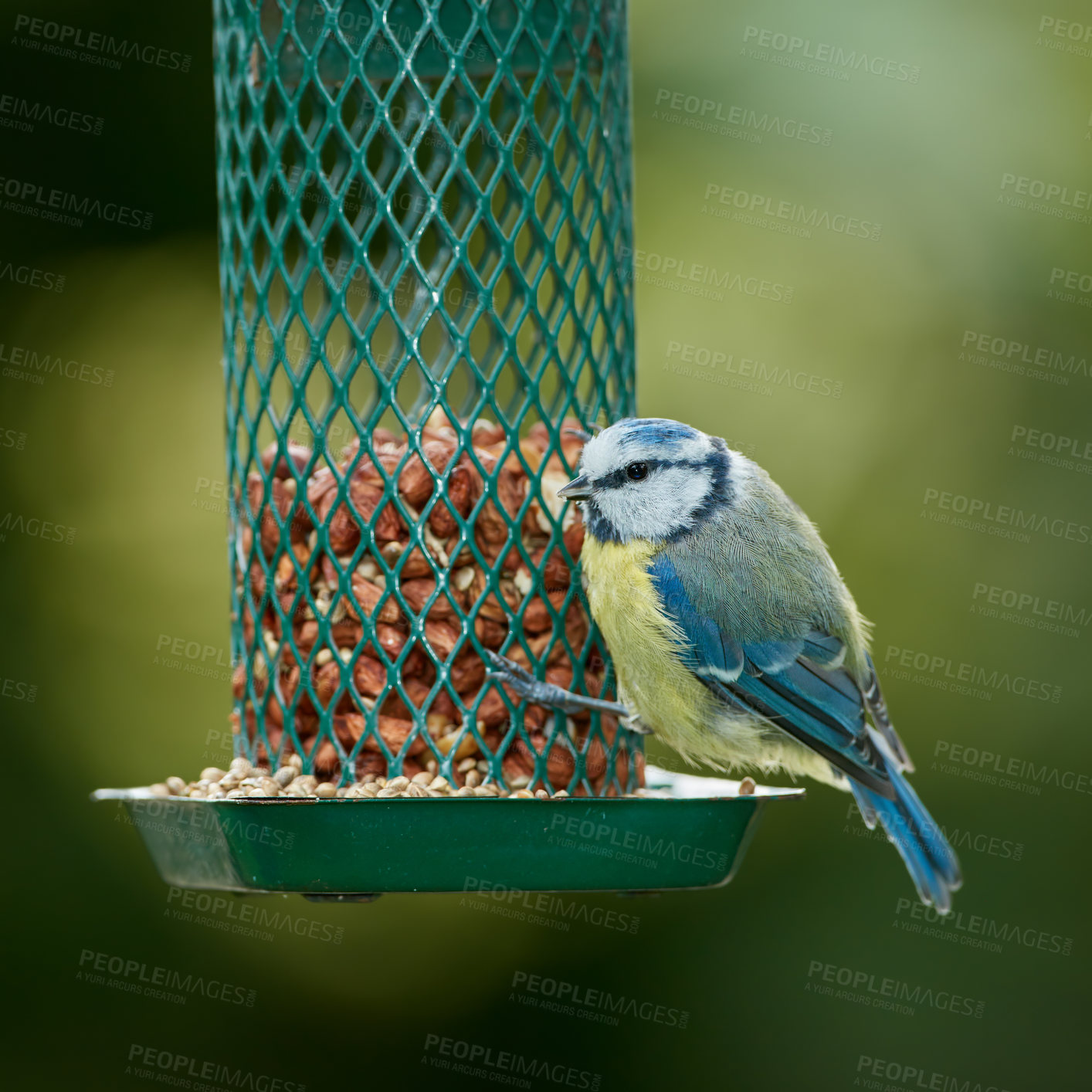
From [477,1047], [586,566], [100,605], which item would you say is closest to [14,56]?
[100,605]

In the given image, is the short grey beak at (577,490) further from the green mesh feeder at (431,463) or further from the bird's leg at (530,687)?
the bird's leg at (530,687)

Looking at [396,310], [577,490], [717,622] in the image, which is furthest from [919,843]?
[396,310]

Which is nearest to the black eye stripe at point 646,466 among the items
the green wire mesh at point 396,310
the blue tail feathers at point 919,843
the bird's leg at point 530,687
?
the green wire mesh at point 396,310

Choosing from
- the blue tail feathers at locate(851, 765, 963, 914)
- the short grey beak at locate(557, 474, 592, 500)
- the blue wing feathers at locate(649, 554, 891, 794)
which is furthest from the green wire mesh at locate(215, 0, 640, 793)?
the blue tail feathers at locate(851, 765, 963, 914)

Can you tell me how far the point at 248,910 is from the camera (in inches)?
185

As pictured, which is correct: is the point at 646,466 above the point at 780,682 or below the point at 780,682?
above

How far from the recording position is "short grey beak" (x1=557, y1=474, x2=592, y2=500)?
297 centimetres

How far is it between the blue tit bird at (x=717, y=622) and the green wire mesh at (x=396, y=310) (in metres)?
0.13

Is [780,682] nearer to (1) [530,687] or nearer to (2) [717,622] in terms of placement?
(2) [717,622]

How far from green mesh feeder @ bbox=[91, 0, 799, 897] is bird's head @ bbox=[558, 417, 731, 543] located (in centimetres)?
13

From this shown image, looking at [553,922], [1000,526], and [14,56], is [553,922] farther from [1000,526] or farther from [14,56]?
[14,56]

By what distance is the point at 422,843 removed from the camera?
2590 millimetres

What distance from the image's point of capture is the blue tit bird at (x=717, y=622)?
3.08m

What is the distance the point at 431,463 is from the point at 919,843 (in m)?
1.54
